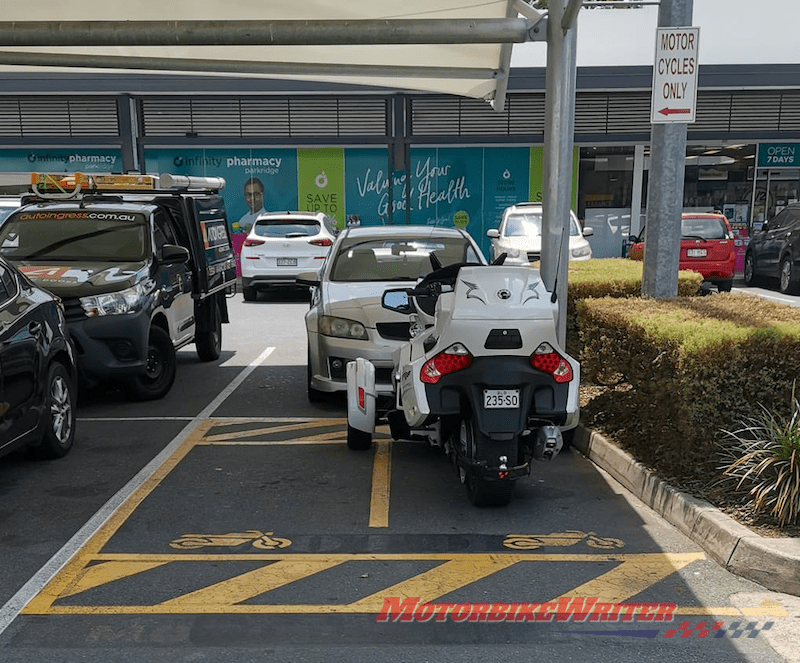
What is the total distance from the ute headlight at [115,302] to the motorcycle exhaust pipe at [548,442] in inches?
181

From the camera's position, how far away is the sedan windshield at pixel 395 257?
9172 mm

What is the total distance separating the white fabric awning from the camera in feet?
23.7

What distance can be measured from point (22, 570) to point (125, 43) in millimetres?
4388

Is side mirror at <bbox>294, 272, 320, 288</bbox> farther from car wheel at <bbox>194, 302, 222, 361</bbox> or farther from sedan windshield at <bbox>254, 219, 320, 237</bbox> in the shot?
sedan windshield at <bbox>254, 219, 320, 237</bbox>

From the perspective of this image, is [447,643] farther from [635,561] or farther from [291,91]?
[291,91]

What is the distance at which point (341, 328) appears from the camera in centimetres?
823

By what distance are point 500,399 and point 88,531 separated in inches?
102

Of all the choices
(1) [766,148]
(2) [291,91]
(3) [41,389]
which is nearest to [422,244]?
(3) [41,389]

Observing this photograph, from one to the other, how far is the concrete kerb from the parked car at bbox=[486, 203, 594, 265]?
10.9 meters

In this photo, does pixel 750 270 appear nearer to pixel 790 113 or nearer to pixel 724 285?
pixel 724 285

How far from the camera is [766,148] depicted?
2375 centimetres

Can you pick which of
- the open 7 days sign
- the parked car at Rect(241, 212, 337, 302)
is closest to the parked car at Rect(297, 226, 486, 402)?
the open 7 days sign

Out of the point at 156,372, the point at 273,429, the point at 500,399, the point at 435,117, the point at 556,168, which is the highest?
the point at 435,117

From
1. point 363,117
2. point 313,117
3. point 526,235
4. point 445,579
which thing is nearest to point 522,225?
point 526,235
